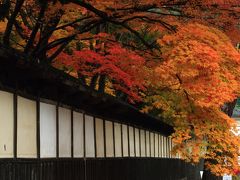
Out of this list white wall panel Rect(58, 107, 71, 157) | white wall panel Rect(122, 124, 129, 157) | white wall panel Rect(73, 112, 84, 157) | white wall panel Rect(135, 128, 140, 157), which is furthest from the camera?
white wall panel Rect(135, 128, 140, 157)

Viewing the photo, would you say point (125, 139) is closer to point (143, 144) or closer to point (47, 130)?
point (143, 144)

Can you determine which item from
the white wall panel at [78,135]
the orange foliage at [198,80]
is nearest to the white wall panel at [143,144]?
the orange foliage at [198,80]

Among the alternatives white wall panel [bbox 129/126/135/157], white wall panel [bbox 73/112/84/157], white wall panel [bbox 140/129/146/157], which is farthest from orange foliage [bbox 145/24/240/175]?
white wall panel [bbox 140/129/146/157]

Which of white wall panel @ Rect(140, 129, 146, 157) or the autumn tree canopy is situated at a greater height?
the autumn tree canopy

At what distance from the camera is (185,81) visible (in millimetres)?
17031

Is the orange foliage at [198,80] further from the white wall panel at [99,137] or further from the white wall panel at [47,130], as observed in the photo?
the white wall panel at [47,130]

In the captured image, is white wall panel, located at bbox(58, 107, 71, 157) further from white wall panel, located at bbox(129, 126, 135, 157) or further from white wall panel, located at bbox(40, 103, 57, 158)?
white wall panel, located at bbox(129, 126, 135, 157)

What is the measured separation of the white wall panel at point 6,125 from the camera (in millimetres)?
10977

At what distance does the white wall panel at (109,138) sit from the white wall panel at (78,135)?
11.2 feet

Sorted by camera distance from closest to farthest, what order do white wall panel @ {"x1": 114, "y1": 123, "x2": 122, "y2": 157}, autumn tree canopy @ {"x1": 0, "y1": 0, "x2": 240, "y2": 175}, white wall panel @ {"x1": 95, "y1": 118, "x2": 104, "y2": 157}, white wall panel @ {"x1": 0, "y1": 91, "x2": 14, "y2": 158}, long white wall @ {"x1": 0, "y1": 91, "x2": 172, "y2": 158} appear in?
white wall panel @ {"x1": 0, "y1": 91, "x2": 14, "y2": 158}
long white wall @ {"x1": 0, "y1": 91, "x2": 172, "y2": 158}
autumn tree canopy @ {"x1": 0, "y1": 0, "x2": 240, "y2": 175}
white wall panel @ {"x1": 95, "y1": 118, "x2": 104, "y2": 157}
white wall panel @ {"x1": 114, "y1": 123, "x2": 122, "y2": 157}

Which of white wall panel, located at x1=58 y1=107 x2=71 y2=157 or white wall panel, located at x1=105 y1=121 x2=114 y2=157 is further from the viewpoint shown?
white wall panel, located at x1=105 y1=121 x2=114 y2=157

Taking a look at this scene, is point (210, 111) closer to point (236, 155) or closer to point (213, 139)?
point (213, 139)

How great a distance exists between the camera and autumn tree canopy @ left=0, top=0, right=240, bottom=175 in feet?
50.7

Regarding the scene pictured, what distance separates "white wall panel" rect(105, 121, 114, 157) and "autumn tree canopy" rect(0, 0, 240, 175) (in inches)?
64.2
